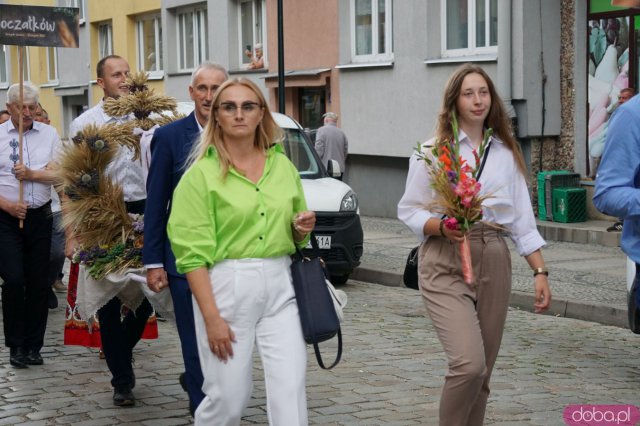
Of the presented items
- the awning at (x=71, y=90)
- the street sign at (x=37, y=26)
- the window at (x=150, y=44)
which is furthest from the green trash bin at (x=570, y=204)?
the awning at (x=71, y=90)

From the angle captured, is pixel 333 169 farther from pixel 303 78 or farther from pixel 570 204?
pixel 303 78

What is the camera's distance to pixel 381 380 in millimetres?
7441

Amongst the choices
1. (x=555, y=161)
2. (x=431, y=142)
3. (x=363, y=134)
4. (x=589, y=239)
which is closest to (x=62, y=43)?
(x=431, y=142)

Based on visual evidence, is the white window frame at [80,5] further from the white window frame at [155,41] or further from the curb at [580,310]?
the curb at [580,310]

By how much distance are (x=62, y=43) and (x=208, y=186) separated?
5.56 metres

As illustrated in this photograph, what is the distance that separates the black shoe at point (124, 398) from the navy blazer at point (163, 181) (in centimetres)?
169

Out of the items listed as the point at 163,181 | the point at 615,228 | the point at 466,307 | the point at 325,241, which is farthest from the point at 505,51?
the point at 466,307

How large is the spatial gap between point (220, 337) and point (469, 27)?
50.3 feet

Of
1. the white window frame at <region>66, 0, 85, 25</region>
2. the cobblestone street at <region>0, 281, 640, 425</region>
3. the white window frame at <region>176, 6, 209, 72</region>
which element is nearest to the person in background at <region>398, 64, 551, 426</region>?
the cobblestone street at <region>0, 281, 640, 425</region>

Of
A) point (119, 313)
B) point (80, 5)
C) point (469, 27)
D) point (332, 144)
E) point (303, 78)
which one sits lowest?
point (119, 313)

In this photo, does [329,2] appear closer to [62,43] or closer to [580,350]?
[62,43]

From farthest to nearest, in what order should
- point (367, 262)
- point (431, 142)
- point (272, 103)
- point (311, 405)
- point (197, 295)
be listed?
point (272, 103) → point (367, 262) → point (311, 405) → point (431, 142) → point (197, 295)

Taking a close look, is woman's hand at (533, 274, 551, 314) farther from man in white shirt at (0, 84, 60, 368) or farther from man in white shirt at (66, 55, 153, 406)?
man in white shirt at (0, 84, 60, 368)

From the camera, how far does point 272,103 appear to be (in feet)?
81.9
